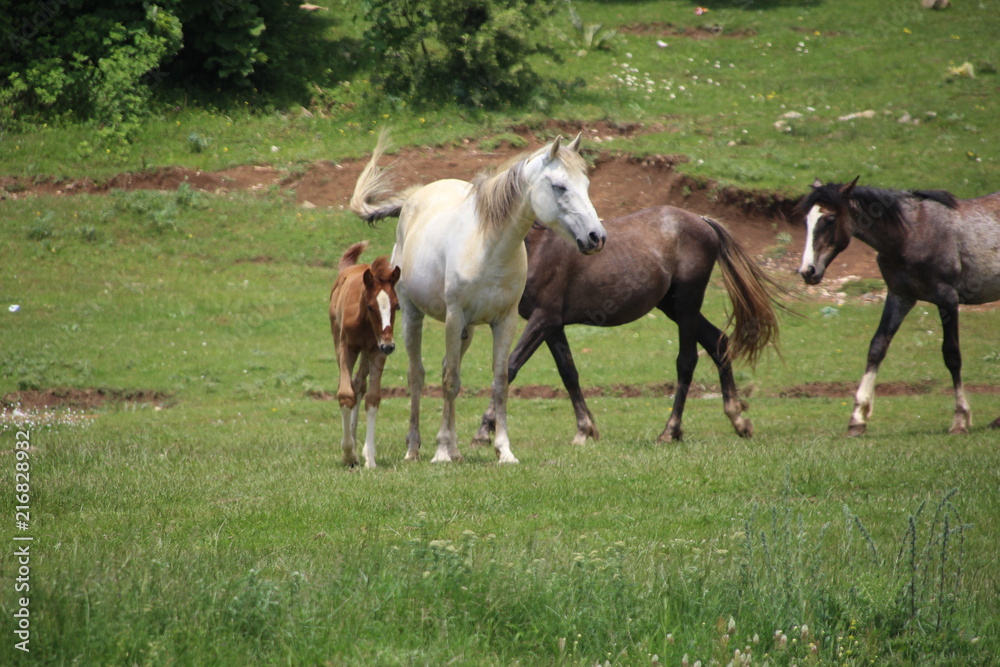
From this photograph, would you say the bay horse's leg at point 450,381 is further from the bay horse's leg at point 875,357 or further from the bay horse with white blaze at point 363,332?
the bay horse's leg at point 875,357

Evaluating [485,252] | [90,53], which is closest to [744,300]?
[485,252]

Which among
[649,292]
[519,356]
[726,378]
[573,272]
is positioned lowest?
[726,378]

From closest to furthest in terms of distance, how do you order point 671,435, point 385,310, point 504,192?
1. point 385,310
2. point 504,192
3. point 671,435

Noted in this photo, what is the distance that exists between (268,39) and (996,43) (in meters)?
21.8

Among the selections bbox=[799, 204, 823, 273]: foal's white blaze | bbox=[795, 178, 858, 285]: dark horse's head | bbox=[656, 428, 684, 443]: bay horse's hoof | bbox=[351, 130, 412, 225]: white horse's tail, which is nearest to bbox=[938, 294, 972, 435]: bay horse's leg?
bbox=[795, 178, 858, 285]: dark horse's head

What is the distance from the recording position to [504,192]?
26.5 feet

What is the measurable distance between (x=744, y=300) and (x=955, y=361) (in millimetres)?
2436

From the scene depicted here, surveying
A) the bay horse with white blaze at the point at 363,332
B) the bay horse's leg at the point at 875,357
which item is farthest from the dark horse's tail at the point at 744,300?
the bay horse with white blaze at the point at 363,332

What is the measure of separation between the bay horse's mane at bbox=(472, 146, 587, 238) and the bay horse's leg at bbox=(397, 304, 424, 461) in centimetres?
128

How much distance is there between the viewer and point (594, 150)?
21984mm

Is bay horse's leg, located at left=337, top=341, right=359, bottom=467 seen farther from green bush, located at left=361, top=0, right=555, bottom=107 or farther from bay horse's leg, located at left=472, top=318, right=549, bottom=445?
green bush, located at left=361, top=0, right=555, bottom=107

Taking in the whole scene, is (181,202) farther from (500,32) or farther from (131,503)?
(131,503)

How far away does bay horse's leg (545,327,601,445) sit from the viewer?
10.2 m

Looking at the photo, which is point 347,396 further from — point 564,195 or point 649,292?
point 649,292
